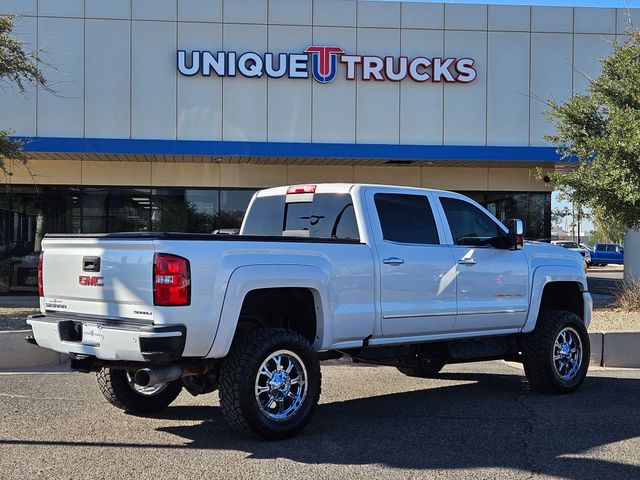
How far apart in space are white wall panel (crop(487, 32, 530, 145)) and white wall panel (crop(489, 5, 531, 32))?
5.8 inches

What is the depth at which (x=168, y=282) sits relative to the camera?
5078 mm

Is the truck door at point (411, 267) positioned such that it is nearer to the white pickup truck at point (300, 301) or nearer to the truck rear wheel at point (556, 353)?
the white pickup truck at point (300, 301)

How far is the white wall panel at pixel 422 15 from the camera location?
1756 cm

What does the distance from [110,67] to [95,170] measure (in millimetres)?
2700

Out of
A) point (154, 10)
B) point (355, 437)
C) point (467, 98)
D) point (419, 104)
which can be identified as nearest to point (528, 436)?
point (355, 437)

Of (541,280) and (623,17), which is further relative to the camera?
(623,17)

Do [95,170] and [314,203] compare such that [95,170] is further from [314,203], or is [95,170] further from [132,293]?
[132,293]

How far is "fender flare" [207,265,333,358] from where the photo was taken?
209 inches

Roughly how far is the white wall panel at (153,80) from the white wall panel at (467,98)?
6.75 meters

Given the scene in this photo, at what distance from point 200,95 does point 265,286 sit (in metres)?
12.3

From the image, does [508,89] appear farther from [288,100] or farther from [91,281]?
[91,281]

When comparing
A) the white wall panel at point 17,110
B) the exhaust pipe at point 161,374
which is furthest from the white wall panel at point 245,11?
the exhaust pipe at point 161,374

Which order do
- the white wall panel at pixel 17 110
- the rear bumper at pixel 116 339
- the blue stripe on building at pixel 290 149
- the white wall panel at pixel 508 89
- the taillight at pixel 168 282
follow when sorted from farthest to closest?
1. the white wall panel at pixel 508 89
2. the white wall panel at pixel 17 110
3. the blue stripe on building at pixel 290 149
4. the taillight at pixel 168 282
5. the rear bumper at pixel 116 339

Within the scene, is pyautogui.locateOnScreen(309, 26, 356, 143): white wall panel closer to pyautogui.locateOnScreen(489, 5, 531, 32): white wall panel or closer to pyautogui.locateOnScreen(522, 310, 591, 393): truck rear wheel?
pyautogui.locateOnScreen(489, 5, 531, 32): white wall panel
